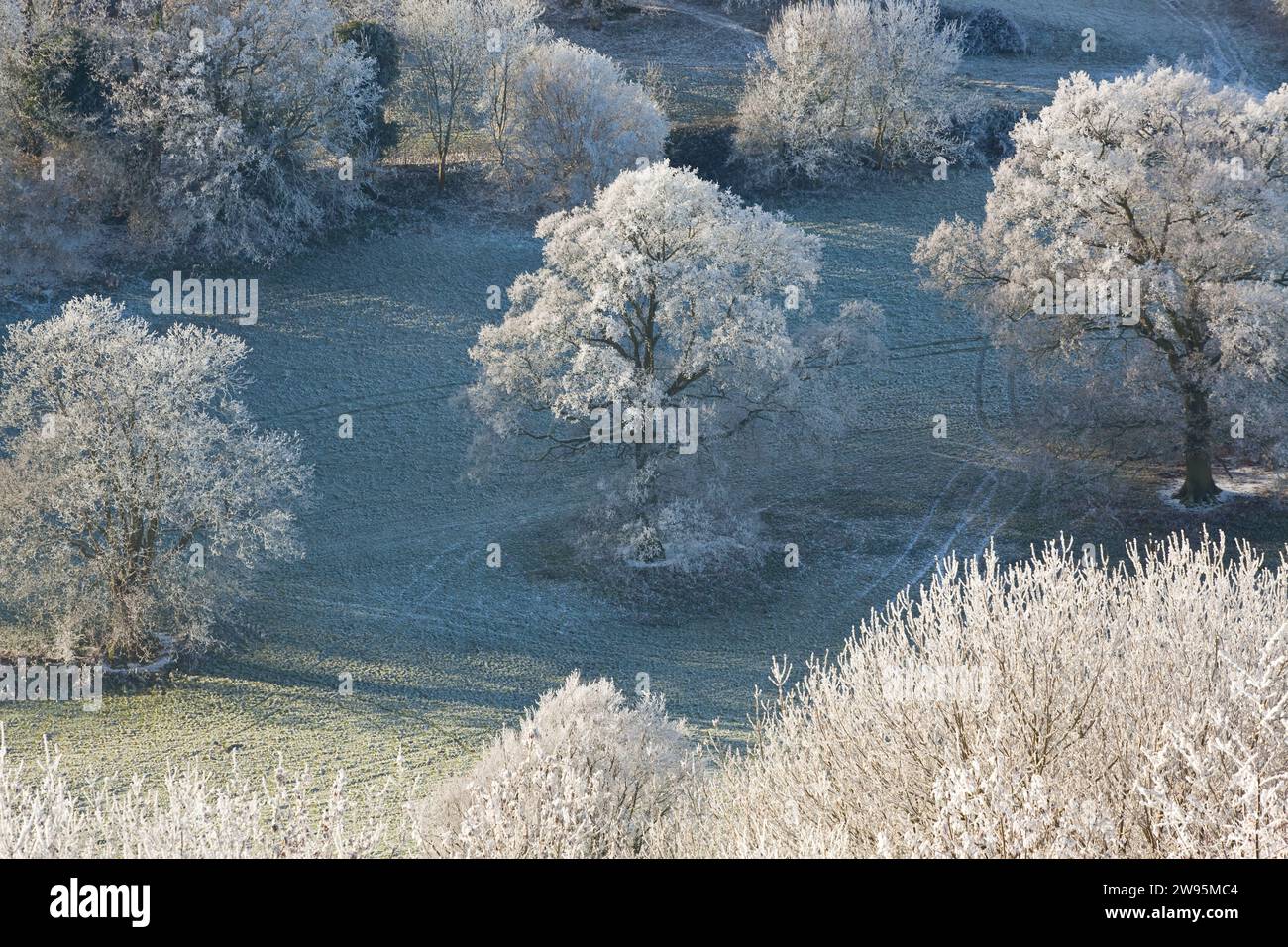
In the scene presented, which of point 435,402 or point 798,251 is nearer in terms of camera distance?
point 798,251

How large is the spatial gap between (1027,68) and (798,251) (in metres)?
28.6

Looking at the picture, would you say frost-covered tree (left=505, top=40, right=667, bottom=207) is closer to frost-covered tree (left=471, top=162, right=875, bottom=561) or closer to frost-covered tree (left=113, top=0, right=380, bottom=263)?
frost-covered tree (left=113, top=0, right=380, bottom=263)

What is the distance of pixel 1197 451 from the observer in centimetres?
3494

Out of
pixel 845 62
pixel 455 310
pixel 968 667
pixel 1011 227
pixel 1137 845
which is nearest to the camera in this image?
pixel 1137 845

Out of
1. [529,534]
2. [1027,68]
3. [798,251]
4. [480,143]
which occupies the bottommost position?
[529,534]

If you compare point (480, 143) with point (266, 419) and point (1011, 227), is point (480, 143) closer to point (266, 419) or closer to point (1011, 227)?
point (266, 419)

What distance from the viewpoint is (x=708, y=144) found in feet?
169

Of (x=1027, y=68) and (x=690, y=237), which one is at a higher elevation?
(x=1027, y=68)

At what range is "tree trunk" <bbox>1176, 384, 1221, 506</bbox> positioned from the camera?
112ft

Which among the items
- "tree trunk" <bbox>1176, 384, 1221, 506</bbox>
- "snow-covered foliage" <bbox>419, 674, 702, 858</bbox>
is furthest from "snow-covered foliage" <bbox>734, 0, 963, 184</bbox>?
"snow-covered foliage" <bbox>419, 674, 702, 858</bbox>

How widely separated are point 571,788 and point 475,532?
20186 millimetres

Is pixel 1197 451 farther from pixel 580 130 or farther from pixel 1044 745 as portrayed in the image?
pixel 580 130

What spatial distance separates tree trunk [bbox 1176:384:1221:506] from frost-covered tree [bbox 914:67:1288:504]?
0.04 meters
